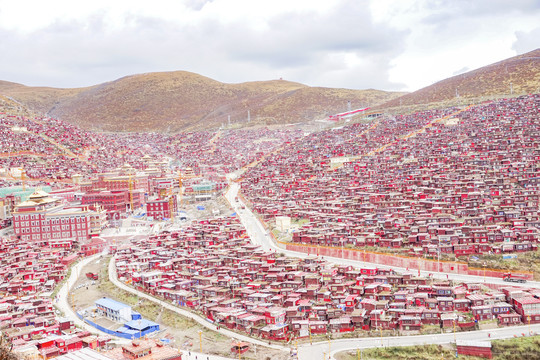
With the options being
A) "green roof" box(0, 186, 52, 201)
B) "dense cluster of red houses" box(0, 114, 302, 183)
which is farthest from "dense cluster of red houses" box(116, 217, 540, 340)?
"dense cluster of red houses" box(0, 114, 302, 183)

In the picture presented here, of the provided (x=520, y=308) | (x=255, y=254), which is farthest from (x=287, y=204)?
(x=520, y=308)

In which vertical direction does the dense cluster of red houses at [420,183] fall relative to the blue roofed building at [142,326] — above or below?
above

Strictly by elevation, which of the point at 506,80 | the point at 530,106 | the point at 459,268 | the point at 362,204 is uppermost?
the point at 506,80

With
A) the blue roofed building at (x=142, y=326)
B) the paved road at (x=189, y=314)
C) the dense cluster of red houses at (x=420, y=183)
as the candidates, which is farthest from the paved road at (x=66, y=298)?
the dense cluster of red houses at (x=420, y=183)

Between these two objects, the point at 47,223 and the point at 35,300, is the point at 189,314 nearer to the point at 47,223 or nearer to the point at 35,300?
the point at 35,300

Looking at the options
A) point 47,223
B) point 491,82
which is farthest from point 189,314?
point 491,82

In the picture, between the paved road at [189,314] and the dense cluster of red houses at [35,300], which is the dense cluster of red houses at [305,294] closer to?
the paved road at [189,314]

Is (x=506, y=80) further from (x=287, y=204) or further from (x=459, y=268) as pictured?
(x=459, y=268)

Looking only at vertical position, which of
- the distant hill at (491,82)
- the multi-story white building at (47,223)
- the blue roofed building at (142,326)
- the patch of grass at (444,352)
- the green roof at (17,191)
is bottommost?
the patch of grass at (444,352)
